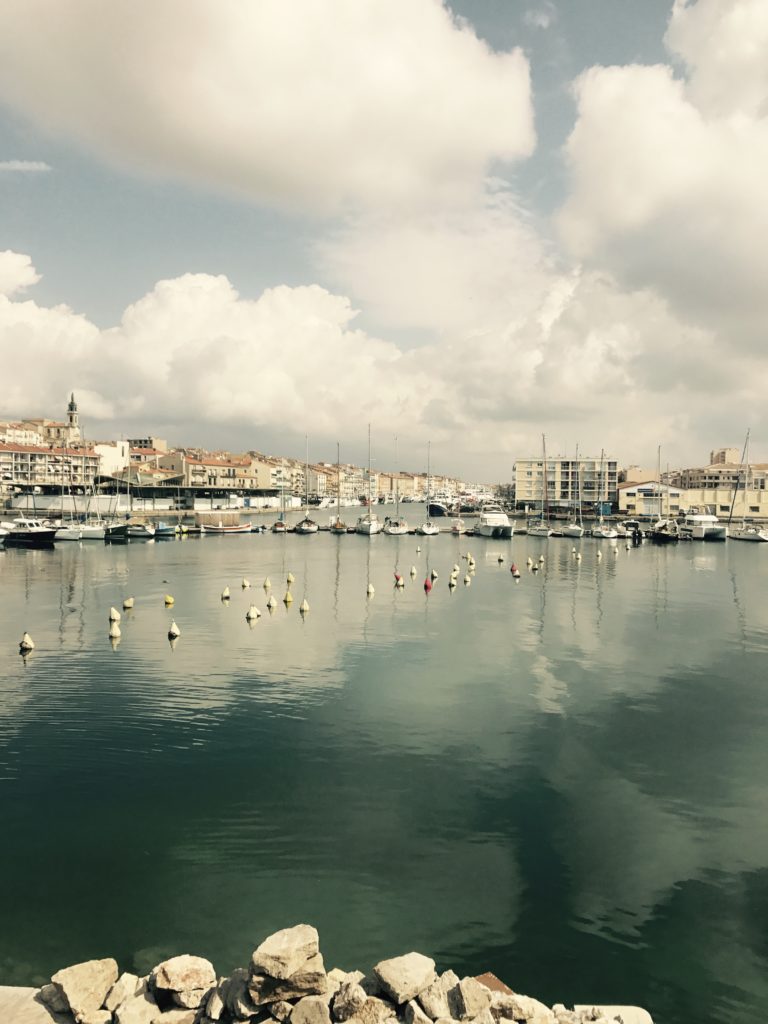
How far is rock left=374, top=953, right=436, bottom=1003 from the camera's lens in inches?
384

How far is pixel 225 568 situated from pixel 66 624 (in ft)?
105

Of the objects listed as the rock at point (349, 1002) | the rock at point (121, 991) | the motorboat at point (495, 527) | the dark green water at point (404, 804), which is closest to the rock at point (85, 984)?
the rock at point (121, 991)

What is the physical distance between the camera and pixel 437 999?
9.60 m

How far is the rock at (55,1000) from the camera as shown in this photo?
10055 millimetres

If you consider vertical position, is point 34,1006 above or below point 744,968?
above

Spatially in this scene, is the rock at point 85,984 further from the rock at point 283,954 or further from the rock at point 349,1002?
the rock at point 349,1002

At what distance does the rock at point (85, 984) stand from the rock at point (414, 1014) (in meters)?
4.92

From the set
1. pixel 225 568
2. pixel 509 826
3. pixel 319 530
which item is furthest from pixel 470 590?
pixel 319 530

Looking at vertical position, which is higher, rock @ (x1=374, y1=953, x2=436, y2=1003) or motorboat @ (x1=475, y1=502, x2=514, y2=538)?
motorboat @ (x1=475, y1=502, x2=514, y2=538)

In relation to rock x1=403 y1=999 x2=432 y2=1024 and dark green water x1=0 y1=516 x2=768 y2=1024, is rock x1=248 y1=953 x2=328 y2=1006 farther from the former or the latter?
dark green water x1=0 y1=516 x2=768 y2=1024

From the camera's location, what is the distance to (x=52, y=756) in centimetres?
2162

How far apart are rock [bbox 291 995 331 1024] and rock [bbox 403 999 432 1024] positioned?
3.88ft

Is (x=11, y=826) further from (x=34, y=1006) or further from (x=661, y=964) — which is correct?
(x=661, y=964)

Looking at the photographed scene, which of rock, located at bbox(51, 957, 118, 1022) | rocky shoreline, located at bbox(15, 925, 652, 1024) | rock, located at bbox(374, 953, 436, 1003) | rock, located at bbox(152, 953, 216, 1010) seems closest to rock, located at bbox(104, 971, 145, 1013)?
rocky shoreline, located at bbox(15, 925, 652, 1024)
